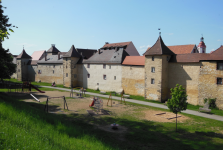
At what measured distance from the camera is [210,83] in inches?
943

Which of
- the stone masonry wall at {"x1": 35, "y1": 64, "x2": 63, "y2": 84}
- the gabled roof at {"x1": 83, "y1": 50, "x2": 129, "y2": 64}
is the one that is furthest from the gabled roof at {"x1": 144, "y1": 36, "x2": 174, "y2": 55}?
the stone masonry wall at {"x1": 35, "y1": 64, "x2": 63, "y2": 84}

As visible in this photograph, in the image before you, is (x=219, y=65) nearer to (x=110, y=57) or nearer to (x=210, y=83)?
(x=210, y=83)

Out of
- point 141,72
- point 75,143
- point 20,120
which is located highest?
point 141,72

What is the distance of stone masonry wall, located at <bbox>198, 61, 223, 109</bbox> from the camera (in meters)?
23.2

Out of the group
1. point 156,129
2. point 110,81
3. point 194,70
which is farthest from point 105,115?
point 110,81

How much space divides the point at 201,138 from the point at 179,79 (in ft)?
47.6

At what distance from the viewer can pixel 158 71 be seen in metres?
27.9

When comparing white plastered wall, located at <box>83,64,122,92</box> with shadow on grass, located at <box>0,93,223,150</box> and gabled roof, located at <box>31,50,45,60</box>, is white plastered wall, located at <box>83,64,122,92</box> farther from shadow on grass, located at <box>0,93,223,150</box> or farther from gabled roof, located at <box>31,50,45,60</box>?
gabled roof, located at <box>31,50,45,60</box>

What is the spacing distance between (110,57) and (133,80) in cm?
799

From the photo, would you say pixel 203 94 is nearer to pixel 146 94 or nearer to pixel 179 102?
pixel 146 94

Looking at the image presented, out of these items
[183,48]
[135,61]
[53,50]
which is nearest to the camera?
[135,61]

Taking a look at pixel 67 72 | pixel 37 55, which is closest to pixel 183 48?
pixel 67 72

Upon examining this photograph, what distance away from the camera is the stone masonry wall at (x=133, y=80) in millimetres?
31297

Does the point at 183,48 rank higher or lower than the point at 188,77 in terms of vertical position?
higher
